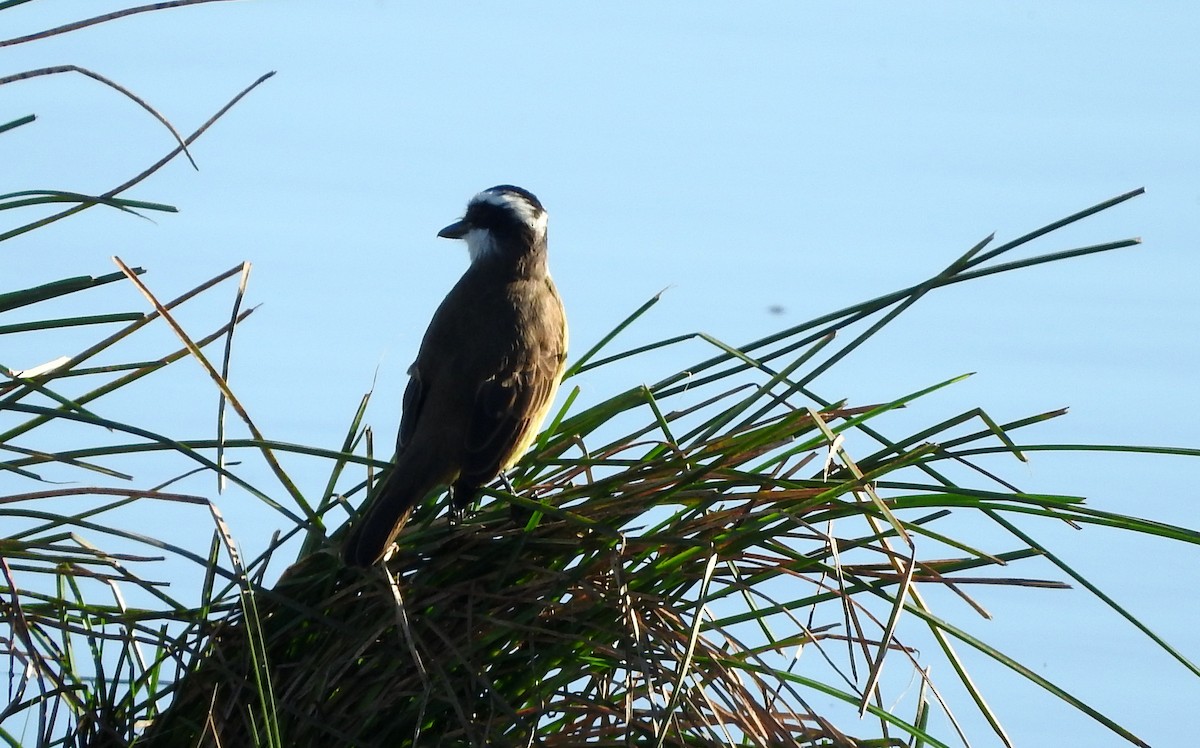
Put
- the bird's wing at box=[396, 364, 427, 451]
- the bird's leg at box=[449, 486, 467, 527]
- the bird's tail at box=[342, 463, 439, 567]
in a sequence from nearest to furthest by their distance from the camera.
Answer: the bird's tail at box=[342, 463, 439, 567], the bird's leg at box=[449, 486, 467, 527], the bird's wing at box=[396, 364, 427, 451]

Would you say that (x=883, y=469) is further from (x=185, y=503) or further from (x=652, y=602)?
(x=185, y=503)

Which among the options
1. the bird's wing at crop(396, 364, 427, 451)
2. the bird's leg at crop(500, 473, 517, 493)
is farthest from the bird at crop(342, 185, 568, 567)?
the bird's leg at crop(500, 473, 517, 493)

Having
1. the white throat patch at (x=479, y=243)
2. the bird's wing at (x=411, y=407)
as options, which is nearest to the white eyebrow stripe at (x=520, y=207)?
the white throat patch at (x=479, y=243)

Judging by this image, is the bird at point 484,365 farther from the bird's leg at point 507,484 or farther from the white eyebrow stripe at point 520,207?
the bird's leg at point 507,484

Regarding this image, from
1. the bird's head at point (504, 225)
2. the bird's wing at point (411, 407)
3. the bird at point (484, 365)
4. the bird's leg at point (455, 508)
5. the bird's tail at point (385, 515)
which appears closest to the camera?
Answer: the bird's tail at point (385, 515)

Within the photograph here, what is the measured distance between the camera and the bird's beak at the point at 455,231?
17.5 feet

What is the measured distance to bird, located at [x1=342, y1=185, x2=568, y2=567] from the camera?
371 centimetres

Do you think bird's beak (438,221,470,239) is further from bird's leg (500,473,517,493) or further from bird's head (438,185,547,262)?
bird's leg (500,473,517,493)

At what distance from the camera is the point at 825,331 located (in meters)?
2.64

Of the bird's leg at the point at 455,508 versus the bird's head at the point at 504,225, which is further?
the bird's head at the point at 504,225

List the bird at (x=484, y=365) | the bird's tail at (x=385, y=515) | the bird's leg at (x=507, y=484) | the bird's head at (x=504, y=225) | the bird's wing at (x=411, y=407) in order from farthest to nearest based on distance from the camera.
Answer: the bird's head at (x=504, y=225), the bird's wing at (x=411, y=407), the bird at (x=484, y=365), the bird's leg at (x=507, y=484), the bird's tail at (x=385, y=515)

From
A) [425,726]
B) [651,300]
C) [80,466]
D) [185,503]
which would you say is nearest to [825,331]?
[651,300]

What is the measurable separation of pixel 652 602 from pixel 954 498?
1.96ft

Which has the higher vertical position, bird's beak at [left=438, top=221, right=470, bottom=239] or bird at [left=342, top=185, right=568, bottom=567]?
bird's beak at [left=438, top=221, right=470, bottom=239]
